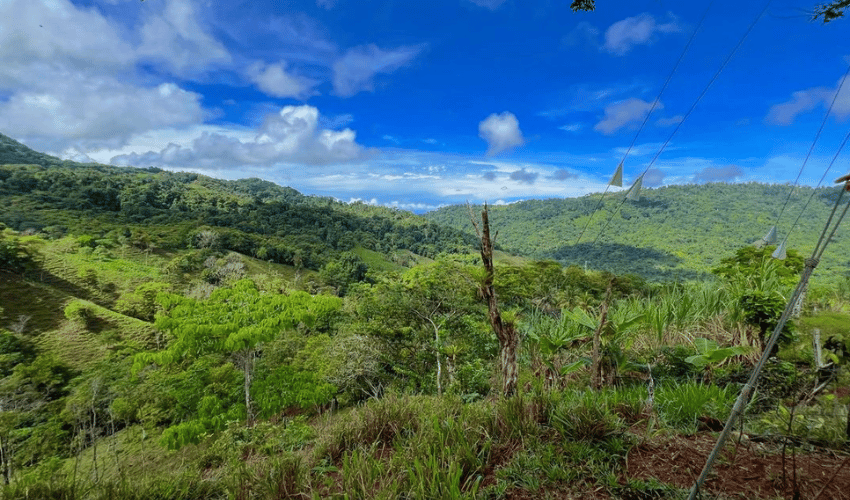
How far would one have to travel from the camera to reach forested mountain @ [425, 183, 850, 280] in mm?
74562

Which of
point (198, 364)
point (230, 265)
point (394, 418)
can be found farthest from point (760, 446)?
point (230, 265)

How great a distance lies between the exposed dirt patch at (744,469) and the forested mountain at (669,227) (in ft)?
201

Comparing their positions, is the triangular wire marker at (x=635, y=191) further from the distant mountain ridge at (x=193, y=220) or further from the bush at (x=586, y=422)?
the distant mountain ridge at (x=193, y=220)

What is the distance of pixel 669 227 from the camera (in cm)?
10544

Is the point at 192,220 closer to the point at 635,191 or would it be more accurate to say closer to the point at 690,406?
the point at 635,191

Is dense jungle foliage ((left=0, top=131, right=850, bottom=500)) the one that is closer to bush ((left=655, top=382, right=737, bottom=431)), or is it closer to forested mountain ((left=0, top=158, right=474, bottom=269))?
bush ((left=655, top=382, right=737, bottom=431))

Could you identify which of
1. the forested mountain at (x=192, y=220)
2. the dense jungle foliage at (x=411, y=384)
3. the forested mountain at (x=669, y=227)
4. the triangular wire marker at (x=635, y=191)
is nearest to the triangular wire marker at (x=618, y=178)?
the triangular wire marker at (x=635, y=191)

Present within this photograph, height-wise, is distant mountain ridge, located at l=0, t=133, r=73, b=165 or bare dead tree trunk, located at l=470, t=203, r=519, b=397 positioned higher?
distant mountain ridge, located at l=0, t=133, r=73, b=165

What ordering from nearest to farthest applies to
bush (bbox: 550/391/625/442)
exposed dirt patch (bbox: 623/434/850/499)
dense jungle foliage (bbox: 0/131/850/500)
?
exposed dirt patch (bbox: 623/434/850/499) < dense jungle foliage (bbox: 0/131/850/500) < bush (bbox: 550/391/625/442)

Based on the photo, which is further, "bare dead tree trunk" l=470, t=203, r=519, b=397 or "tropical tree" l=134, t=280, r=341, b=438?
"tropical tree" l=134, t=280, r=341, b=438

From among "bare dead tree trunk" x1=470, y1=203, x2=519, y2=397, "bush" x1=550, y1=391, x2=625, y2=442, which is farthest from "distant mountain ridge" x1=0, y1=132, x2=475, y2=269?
"bush" x1=550, y1=391, x2=625, y2=442

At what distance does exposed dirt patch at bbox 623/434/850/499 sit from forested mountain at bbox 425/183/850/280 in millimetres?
61123

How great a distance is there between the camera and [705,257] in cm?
7706

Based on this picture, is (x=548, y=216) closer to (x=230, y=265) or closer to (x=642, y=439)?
(x=230, y=265)
